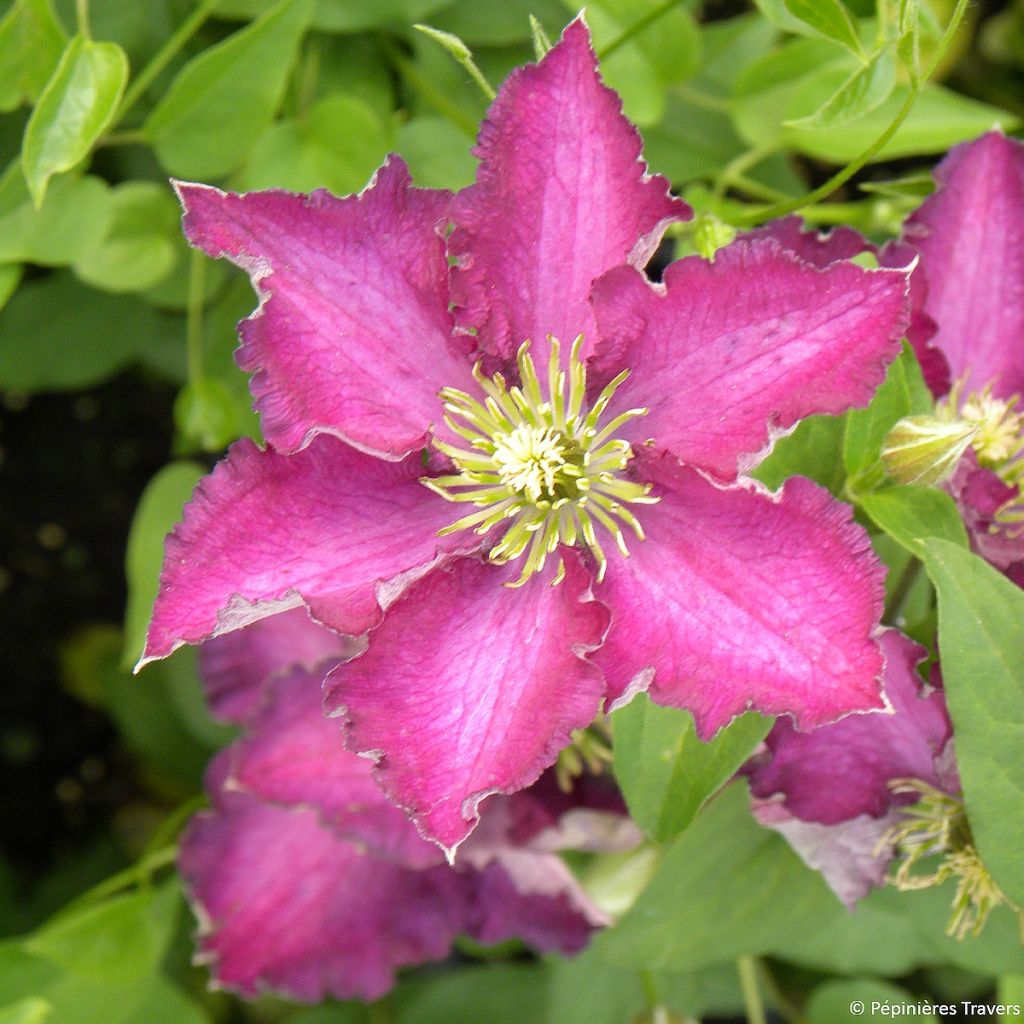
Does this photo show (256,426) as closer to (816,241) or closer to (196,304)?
(196,304)

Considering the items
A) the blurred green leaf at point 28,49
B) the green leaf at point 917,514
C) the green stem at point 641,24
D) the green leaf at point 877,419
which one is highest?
the blurred green leaf at point 28,49

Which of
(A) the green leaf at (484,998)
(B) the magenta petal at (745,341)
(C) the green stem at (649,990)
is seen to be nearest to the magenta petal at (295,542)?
(B) the magenta petal at (745,341)

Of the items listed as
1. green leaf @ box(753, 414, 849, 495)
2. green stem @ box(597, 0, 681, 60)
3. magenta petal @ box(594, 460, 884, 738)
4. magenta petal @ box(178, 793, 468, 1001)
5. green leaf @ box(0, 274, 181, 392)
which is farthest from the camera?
green leaf @ box(0, 274, 181, 392)

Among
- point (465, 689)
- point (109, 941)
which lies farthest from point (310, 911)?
point (465, 689)

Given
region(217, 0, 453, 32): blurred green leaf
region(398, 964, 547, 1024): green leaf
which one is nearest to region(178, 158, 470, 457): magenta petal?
region(217, 0, 453, 32): blurred green leaf

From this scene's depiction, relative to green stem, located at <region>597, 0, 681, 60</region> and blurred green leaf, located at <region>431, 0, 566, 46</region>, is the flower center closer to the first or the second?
green stem, located at <region>597, 0, 681, 60</region>

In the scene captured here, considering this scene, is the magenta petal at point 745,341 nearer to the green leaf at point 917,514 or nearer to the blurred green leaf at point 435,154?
the green leaf at point 917,514
